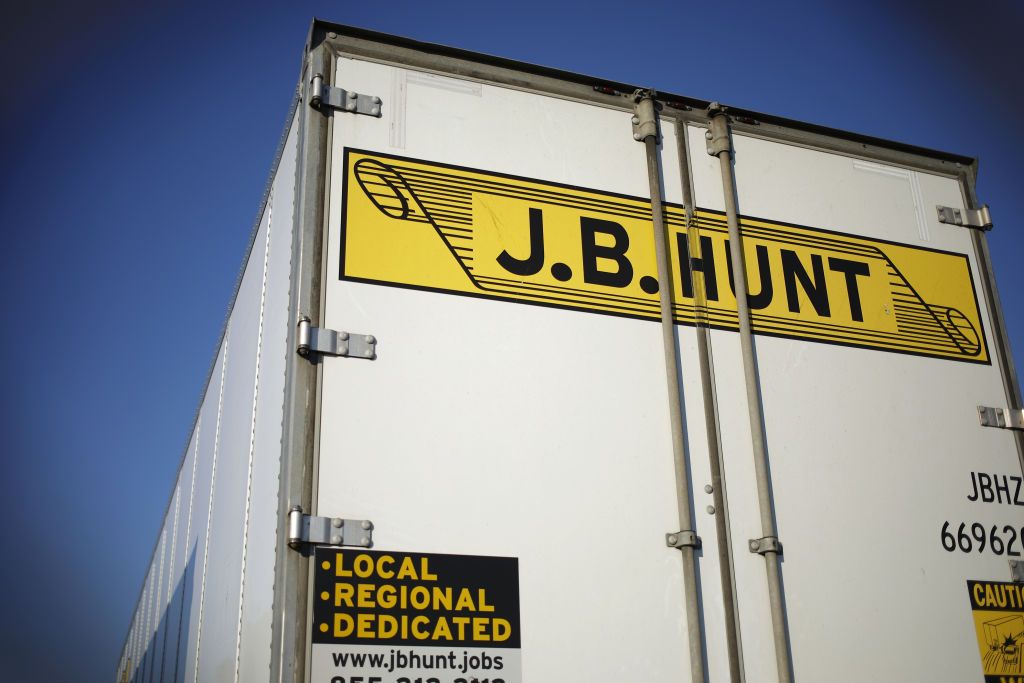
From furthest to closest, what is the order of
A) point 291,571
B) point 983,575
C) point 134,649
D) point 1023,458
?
point 134,649 < point 1023,458 < point 983,575 < point 291,571

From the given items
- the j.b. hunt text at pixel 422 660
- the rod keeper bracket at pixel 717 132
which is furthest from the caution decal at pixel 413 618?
the rod keeper bracket at pixel 717 132

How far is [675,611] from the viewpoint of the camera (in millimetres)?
3217

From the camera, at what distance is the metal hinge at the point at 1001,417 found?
158 inches

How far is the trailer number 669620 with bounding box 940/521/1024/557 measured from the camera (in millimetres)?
3691

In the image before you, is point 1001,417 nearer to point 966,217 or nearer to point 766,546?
point 966,217

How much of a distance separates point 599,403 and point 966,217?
2.08m

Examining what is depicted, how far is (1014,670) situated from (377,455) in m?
2.34

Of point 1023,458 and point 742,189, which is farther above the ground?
point 742,189

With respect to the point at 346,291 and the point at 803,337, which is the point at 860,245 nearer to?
the point at 803,337

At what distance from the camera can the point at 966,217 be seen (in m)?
4.44

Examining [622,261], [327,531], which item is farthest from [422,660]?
[622,261]

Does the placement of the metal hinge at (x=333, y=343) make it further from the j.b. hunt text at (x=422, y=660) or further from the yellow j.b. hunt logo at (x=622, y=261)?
the j.b. hunt text at (x=422, y=660)

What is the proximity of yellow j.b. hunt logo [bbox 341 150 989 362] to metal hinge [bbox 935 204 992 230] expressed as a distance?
0.21 m

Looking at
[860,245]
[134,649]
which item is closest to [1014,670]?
[860,245]
